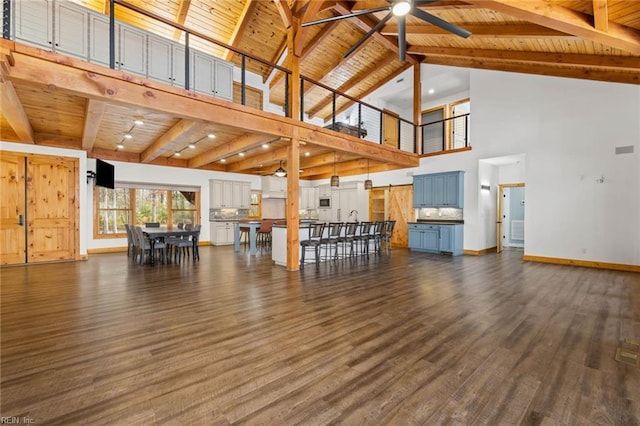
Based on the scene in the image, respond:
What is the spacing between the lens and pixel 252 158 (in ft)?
29.3

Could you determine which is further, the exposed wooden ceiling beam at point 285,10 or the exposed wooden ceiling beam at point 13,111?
the exposed wooden ceiling beam at point 285,10

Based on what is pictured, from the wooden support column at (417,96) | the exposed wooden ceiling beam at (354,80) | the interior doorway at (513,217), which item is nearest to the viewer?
the exposed wooden ceiling beam at (354,80)

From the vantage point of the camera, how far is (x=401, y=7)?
3.58 meters

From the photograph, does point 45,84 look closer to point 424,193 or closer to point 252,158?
point 252,158

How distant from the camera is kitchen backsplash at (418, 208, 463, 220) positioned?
8289mm

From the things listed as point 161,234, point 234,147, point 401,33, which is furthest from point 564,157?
point 161,234

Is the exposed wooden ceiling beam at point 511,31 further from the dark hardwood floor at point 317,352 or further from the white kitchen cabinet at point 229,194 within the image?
the white kitchen cabinet at point 229,194

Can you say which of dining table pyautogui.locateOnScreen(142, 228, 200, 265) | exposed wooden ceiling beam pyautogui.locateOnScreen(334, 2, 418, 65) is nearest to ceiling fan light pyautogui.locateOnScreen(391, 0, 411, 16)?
exposed wooden ceiling beam pyautogui.locateOnScreen(334, 2, 418, 65)

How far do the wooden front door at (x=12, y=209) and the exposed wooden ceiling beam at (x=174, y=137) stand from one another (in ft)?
8.19

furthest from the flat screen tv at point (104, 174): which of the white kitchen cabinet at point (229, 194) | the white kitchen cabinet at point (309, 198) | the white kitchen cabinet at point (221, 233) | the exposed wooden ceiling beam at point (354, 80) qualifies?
the exposed wooden ceiling beam at point (354, 80)

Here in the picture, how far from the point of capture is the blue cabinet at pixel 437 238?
770 centimetres

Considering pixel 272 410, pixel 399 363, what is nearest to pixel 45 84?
pixel 272 410

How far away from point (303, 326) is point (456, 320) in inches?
63.8

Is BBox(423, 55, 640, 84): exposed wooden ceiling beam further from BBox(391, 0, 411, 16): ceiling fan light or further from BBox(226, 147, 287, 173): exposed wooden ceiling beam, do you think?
BBox(226, 147, 287, 173): exposed wooden ceiling beam
